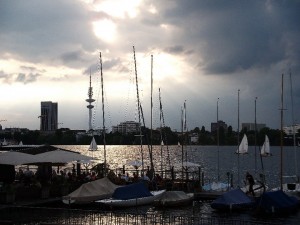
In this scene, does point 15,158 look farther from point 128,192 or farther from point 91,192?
point 128,192

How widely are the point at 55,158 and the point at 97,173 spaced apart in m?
10.9

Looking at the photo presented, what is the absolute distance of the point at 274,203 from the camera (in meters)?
35.1

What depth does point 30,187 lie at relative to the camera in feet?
113

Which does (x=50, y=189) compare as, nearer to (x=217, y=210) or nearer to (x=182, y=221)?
(x=217, y=210)

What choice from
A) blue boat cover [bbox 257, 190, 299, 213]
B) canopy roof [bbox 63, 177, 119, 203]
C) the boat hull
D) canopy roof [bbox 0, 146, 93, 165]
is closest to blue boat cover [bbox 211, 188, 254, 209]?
blue boat cover [bbox 257, 190, 299, 213]

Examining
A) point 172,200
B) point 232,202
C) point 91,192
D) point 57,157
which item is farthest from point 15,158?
point 232,202

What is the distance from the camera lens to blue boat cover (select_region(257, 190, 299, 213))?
34969 mm

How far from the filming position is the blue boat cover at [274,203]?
115 feet

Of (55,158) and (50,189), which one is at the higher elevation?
(55,158)

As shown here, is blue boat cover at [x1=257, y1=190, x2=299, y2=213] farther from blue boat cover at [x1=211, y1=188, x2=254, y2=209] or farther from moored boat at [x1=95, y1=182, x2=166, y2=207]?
moored boat at [x1=95, y1=182, x2=166, y2=207]

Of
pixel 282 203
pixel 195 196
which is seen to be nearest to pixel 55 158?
pixel 195 196

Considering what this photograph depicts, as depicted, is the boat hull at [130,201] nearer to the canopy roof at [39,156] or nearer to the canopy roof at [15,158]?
the canopy roof at [39,156]

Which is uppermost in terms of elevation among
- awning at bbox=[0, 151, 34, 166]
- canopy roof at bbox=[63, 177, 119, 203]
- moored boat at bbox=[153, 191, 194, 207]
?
awning at bbox=[0, 151, 34, 166]

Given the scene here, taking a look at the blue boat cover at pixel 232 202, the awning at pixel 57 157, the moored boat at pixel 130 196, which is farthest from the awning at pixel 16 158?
the blue boat cover at pixel 232 202
